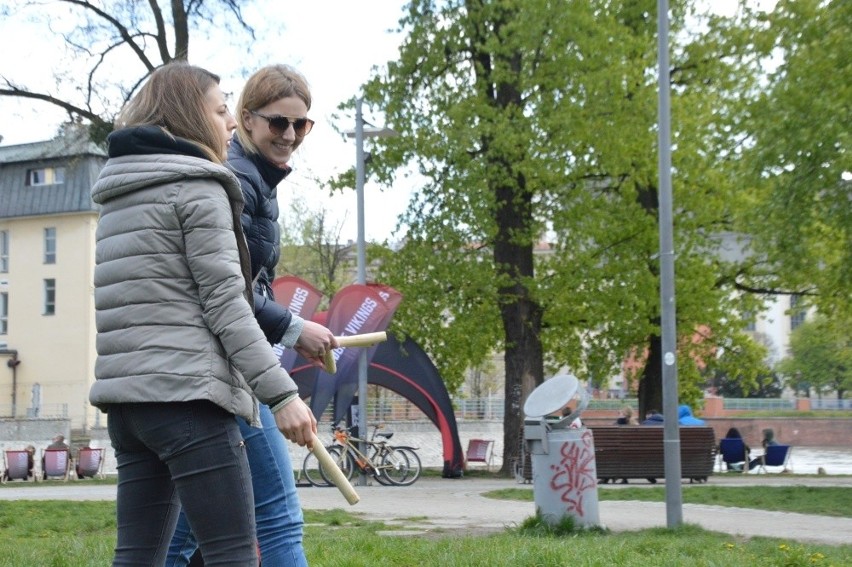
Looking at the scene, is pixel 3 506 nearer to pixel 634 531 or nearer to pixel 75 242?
pixel 634 531

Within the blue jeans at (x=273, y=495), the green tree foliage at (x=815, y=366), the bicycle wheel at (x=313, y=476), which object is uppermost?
the green tree foliage at (x=815, y=366)

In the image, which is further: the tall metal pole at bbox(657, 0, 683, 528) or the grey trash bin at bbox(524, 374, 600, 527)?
the tall metal pole at bbox(657, 0, 683, 528)

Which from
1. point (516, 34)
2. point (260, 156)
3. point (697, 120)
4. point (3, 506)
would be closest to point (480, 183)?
point (516, 34)

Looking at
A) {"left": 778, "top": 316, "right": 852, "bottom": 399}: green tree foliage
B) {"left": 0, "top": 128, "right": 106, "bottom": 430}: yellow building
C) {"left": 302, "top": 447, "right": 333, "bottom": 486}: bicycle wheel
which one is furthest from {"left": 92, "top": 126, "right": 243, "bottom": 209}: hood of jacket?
{"left": 778, "top": 316, "right": 852, "bottom": 399}: green tree foliage

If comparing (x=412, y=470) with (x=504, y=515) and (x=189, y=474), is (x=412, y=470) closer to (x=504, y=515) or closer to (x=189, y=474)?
(x=504, y=515)

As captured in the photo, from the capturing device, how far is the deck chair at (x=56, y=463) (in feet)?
99.8

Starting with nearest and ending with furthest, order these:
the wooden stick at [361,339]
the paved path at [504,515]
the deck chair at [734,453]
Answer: the wooden stick at [361,339] → the paved path at [504,515] → the deck chair at [734,453]

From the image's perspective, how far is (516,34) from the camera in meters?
25.4

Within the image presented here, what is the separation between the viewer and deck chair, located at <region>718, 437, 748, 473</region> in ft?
102

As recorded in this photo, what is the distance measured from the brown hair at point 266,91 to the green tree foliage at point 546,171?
2107cm

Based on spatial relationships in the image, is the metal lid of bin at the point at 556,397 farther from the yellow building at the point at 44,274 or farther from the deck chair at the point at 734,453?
the yellow building at the point at 44,274

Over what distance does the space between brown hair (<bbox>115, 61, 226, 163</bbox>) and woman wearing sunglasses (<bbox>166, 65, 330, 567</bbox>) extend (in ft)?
1.73

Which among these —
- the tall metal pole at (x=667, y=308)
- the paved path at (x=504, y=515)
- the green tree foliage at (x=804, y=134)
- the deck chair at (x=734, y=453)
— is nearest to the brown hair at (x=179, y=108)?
the paved path at (x=504, y=515)

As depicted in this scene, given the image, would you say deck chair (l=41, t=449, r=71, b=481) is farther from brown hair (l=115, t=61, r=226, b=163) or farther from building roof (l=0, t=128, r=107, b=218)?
building roof (l=0, t=128, r=107, b=218)
